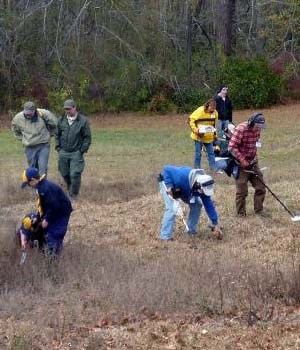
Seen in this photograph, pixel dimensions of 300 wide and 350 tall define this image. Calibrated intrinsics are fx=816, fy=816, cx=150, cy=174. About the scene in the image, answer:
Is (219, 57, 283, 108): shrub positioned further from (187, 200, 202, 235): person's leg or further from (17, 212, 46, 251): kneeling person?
(17, 212, 46, 251): kneeling person

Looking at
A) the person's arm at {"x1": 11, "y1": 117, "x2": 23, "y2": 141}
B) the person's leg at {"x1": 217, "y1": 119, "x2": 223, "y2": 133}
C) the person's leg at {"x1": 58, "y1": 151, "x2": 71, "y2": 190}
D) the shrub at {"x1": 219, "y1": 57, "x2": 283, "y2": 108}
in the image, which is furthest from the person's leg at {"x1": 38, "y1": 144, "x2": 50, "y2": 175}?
the shrub at {"x1": 219, "y1": 57, "x2": 283, "y2": 108}

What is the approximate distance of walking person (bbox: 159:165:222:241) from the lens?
975 centimetres

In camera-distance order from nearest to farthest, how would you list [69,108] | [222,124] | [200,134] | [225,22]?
[69,108], [200,134], [222,124], [225,22]

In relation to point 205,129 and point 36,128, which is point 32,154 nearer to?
point 36,128

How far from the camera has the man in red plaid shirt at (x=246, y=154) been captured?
1104 centimetres

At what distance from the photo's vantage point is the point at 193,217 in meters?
10.5

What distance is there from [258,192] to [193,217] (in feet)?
4.31

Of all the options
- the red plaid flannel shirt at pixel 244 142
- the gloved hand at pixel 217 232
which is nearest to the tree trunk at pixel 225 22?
the red plaid flannel shirt at pixel 244 142

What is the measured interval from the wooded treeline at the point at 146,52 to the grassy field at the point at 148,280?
15.0 metres

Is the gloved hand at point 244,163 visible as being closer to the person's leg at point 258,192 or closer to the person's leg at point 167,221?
the person's leg at point 258,192

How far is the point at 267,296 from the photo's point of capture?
7.07 m

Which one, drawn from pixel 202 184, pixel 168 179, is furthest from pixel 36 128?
pixel 202 184

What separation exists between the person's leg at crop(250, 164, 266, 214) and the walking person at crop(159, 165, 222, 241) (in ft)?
4.02

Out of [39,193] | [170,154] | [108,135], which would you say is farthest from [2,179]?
[108,135]
